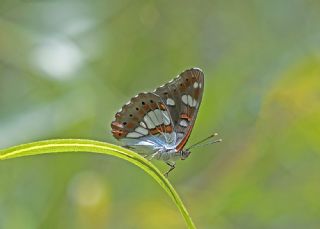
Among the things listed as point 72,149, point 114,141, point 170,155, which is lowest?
point 72,149

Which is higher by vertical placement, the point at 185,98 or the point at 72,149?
the point at 185,98

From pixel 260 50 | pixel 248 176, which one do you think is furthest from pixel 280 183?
pixel 260 50

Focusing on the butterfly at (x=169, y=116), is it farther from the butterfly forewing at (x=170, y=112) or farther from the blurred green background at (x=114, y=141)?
the blurred green background at (x=114, y=141)

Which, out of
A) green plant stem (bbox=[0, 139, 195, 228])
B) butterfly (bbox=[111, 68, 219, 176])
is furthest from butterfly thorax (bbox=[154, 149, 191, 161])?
green plant stem (bbox=[0, 139, 195, 228])

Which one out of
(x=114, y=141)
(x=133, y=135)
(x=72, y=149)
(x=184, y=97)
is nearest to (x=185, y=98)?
(x=184, y=97)

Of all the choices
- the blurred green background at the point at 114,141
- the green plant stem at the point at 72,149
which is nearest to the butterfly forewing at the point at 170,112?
the blurred green background at the point at 114,141

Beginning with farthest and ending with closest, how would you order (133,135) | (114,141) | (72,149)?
(114,141) < (133,135) < (72,149)

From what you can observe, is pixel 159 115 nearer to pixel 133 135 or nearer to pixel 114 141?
pixel 133 135

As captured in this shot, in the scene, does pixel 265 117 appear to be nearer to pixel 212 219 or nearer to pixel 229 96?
pixel 229 96

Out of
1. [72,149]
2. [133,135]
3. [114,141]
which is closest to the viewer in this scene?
[72,149]
